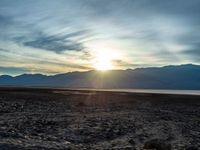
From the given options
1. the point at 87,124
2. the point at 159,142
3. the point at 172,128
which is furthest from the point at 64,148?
the point at 172,128

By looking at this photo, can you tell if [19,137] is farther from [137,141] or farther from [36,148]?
[137,141]

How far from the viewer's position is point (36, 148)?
13930 millimetres

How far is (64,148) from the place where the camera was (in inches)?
597

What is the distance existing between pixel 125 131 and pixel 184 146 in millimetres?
5136

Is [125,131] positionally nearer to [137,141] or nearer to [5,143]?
[137,141]

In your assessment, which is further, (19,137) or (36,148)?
(19,137)

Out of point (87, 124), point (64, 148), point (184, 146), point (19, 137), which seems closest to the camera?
point (64, 148)

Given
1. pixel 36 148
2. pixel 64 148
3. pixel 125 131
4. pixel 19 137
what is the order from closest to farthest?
pixel 36 148 → pixel 64 148 → pixel 19 137 → pixel 125 131

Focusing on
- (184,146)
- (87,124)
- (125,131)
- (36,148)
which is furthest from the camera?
(87,124)

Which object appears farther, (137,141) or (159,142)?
(137,141)

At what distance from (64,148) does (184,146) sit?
7264mm

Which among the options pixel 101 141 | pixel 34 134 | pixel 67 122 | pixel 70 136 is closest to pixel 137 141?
pixel 101 141

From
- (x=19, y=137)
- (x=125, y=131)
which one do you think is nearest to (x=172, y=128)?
(x=125, y=131)

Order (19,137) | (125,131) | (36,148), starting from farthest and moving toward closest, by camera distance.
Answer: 1. (125,131)
2. (19,137)
3. (36,148)
